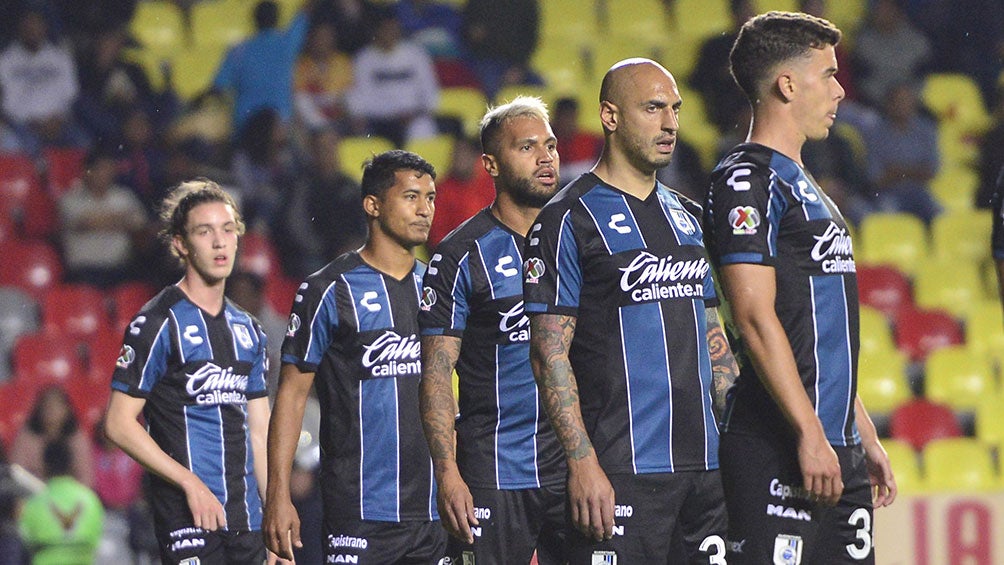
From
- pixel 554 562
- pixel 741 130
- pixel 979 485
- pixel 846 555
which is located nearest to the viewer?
pixel 846 555

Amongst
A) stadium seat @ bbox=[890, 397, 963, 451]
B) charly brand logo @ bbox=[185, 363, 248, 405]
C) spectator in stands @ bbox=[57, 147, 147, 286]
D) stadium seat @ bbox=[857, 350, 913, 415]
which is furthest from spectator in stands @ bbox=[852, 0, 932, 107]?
charly brand logo @ bbox=[185, 363, 248, 405]

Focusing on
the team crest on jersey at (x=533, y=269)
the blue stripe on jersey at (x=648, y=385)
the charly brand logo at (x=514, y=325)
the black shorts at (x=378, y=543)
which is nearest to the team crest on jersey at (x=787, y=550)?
the blue stripe on jersey at (x=648, y=385)

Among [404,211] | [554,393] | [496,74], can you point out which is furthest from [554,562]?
[496,74]

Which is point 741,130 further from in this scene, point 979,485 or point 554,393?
point 554,393

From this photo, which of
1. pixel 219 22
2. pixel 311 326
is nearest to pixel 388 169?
pixel 311 326

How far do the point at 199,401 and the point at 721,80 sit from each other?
6857mm

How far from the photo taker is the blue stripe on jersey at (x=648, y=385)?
4238 mm

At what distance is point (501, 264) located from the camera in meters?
5.20

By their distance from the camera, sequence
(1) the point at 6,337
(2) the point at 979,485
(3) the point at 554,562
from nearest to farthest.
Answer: (3) the point at 554,562, (2) the point at 979,485, (1) the point at 6,337

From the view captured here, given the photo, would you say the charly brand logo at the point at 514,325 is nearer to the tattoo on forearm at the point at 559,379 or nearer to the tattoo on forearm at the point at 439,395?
the tattoo on forearm at the point at 439,395

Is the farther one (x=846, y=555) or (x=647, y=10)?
(x=647, y=10)

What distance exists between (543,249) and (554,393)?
17.5 inches

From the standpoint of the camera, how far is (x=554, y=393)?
416 centimetres

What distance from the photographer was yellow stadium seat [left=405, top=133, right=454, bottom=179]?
11367 mm
